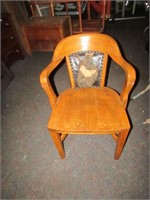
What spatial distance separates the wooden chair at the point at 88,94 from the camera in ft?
3.26

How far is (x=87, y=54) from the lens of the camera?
1156mm

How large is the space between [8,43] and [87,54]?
1.81 meters

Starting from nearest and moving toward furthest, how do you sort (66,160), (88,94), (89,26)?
(88,94)
(66,160)
(89,26)

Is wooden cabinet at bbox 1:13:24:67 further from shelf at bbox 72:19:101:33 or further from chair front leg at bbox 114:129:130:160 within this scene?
chair front leg at bbox 114:129:130:160

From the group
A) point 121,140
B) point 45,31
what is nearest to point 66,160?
point 121,140

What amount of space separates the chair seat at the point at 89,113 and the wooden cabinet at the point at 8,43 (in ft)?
5.51

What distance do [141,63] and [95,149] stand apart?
158cm

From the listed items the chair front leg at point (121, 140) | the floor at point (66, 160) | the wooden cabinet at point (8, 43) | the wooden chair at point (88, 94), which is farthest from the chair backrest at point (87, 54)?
the wooden cabinet at point (8, 43)

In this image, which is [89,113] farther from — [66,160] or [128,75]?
[66,160]

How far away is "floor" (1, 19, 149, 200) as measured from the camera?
4.00ft

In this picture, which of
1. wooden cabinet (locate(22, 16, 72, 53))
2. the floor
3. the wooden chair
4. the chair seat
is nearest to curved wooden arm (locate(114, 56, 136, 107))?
the wooden chair

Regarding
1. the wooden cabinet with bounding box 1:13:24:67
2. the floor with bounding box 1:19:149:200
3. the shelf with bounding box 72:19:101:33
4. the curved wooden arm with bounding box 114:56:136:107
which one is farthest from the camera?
the shelf with bounding box 72:19:101:33

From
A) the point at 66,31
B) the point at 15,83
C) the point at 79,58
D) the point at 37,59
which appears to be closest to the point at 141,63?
the point at 66,31

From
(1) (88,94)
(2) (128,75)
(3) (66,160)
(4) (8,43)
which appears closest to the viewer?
(2) (128,75)
